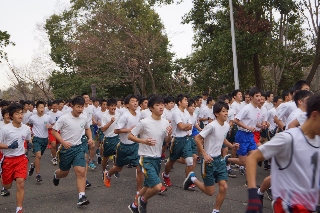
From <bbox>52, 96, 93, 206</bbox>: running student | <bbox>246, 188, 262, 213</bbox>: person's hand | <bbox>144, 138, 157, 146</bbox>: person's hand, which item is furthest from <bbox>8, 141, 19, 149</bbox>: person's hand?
<bbox>246, 188, 262, 213</bbox>: person's hand

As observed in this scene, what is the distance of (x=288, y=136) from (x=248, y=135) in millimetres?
5361

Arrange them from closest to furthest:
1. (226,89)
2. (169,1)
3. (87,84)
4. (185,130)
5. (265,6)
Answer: (185,130)
(265,6)
(169,1)
(226,89)
(87,84)

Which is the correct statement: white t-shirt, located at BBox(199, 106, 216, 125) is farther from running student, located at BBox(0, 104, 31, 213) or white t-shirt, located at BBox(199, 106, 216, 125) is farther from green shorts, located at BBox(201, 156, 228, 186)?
running student, located at BBox(0, 104, 31, 213)

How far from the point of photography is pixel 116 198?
7320mm

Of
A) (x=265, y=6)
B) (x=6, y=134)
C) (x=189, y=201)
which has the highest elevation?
(x=265, y=6)

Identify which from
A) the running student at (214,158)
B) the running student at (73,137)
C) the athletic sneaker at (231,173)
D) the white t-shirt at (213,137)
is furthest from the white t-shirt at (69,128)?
Answer: the athletic sneaker at (231,173)

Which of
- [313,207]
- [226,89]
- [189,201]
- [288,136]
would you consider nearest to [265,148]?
[288,136]

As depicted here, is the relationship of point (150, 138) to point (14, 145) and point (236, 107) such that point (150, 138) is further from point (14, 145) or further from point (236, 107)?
point (236, 107)

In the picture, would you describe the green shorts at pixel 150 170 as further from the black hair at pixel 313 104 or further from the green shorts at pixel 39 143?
the green shorts at pixel 39 143

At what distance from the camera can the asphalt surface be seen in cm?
654

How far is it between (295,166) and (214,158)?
3202 millimetres

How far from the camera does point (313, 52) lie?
69.5ft

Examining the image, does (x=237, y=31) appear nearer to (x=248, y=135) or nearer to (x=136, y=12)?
(x=248, y=135)

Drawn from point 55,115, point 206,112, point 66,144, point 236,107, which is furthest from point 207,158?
point 55,115
